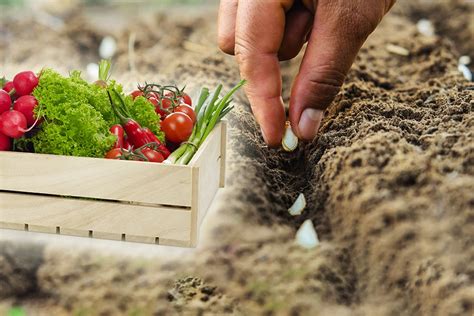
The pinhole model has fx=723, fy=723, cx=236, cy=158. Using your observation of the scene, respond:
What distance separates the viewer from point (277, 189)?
240 centimetres

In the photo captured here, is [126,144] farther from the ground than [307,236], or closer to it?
farther from the ground

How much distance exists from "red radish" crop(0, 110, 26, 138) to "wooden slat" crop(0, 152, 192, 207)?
0.07 m

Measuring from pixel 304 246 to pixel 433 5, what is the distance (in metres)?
3.35

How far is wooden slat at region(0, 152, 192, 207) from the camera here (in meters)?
2.16

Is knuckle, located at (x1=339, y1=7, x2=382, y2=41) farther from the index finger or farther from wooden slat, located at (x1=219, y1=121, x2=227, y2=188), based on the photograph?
wooden slat, located at (x1=219, y1=121, x2=227, y2=188)

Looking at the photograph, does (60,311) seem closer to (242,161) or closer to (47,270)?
(47,270)

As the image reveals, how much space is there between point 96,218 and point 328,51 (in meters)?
0.89

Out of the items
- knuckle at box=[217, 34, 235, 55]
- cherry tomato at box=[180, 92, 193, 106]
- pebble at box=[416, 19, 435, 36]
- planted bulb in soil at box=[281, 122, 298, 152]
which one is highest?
pebble at box=[416, 19, 435, 36]

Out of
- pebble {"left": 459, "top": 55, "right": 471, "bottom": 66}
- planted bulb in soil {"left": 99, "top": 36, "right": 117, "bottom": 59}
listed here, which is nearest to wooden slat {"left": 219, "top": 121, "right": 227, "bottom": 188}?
pebble {"left": 459, "top": 55, "right": 471, "bottom": 66}

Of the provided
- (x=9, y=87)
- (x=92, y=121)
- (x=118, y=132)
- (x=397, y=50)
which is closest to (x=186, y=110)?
(x=118, y=132)

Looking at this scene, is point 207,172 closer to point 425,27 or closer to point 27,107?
point 27,107

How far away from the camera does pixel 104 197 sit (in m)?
2.22

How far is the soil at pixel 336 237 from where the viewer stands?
1.91 m

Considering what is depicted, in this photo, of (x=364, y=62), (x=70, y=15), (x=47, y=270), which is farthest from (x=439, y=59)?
(x=70, y=15)
